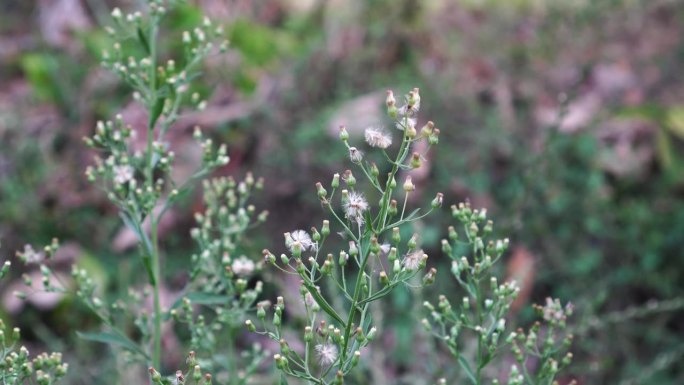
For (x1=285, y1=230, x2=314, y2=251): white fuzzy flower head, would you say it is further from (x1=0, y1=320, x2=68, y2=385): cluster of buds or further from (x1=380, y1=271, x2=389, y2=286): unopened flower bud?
(x1=0, y1=320, x2=68, y2=385): cluster of buds

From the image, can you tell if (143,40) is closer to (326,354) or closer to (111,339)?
(111,339)

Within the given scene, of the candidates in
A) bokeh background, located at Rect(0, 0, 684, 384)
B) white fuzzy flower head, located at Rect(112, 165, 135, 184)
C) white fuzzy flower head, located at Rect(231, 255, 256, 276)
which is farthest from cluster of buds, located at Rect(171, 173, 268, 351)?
bokeh background, located at Rect(0, 0, 684, 384)

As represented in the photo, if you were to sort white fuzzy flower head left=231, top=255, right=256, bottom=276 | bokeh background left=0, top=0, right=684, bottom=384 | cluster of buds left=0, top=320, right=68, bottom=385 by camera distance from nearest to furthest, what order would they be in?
cluster of buds left=0, top=320, right=68, bottom=385, white fuzzy flower head left=231, top=255, right=256, bottom=276, bokeh background left=0, top=0, right=684, bottom=384

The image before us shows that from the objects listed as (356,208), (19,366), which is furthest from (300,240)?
(19,366)

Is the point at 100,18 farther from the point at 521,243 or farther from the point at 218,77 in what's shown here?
the point at 521,243

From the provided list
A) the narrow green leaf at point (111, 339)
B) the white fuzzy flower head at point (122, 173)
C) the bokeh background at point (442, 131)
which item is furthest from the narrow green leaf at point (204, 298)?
the bokeh background at point (442, 131)

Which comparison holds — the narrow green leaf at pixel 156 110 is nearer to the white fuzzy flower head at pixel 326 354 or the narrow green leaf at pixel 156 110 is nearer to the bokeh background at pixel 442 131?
the white fuzzy flower head at pixel 326 354
